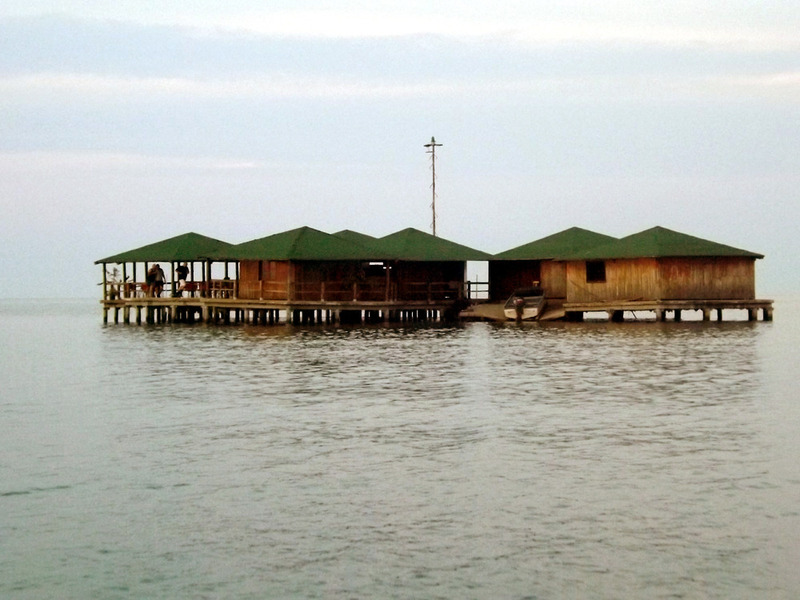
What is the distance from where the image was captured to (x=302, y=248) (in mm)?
60344

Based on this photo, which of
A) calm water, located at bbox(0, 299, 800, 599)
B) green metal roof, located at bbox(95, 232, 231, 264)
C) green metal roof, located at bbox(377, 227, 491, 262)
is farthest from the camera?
green metal roof, located at bbox(95, 232, 231, 264)

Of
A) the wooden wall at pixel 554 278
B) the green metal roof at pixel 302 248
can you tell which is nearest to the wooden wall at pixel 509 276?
the wooden wall at pixel 554 278

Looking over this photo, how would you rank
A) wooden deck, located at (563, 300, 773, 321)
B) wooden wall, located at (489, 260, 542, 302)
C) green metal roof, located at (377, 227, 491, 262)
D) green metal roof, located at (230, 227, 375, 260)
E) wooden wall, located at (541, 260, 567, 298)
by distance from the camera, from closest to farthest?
wooden deck, located at (563, 300, 773, 321), green metal roof, located at (230, 227, 375, 260), green metal roof, located at (377, 227, 491, 262), wooden wall, located at (541, 260, 567, 298), wooden wall, located at (489, 260, 542, 302)

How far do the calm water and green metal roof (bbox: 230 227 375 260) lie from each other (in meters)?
22.6

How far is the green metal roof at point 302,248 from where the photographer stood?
196ft

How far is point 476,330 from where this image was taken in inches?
2356

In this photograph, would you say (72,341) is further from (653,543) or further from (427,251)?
(653,543)

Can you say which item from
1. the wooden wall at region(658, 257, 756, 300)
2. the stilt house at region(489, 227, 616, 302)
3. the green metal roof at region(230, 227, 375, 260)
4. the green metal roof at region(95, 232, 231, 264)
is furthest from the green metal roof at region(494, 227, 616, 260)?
the green metal roof at region(95, 232, 231, 264)

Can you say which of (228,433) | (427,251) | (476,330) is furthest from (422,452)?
(427,251)

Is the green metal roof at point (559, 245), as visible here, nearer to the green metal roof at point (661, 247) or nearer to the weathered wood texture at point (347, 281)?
the weathered wood texture at point (347, 281)

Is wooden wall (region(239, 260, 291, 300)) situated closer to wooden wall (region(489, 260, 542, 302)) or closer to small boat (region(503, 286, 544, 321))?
small boat (region(503, 286, 544, 321))

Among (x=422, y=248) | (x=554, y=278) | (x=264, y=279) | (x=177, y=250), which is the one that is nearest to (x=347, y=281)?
(x=264, y=279)

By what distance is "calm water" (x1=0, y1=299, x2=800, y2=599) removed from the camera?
13328mm

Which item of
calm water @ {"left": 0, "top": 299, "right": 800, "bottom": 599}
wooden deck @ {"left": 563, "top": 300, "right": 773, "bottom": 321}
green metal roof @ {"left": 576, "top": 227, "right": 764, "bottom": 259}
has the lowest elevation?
calm water @ {"left": 0, "top": 299, "right": 800, "bottom": 599}
